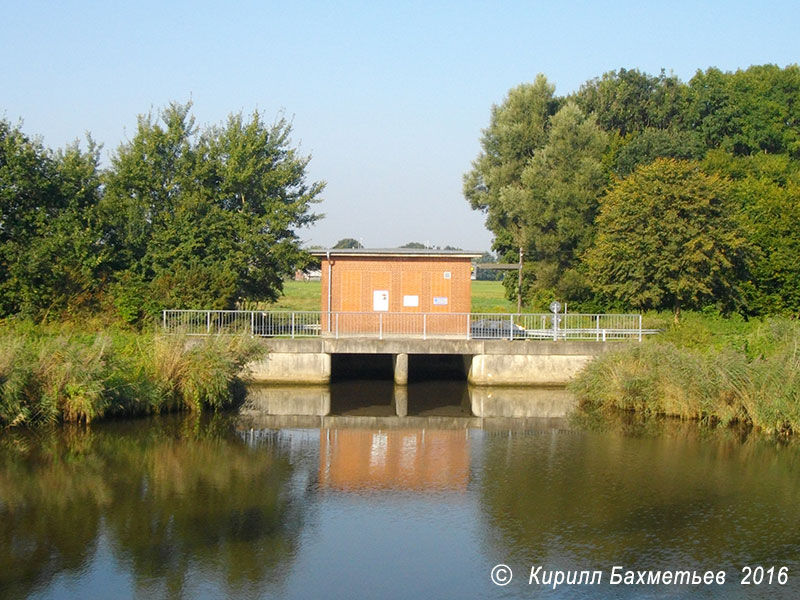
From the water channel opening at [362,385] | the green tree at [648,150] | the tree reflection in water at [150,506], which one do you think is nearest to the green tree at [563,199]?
the green tree at [648,150]

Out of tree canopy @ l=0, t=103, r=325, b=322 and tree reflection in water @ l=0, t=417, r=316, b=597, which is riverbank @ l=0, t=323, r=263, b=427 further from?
tree canopy @ l=0, t=103, r=325, b=322

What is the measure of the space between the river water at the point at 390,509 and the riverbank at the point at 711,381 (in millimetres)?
694

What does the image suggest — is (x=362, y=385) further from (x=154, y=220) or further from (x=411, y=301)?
Answer: (x=154, y=220)

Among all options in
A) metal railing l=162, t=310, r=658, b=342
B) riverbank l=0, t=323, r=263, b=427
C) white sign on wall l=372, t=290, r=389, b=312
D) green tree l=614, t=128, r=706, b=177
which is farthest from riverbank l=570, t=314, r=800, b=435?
green tree l=614, t=128, r=706, b=177

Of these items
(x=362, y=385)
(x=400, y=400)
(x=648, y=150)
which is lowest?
(x=400, y=400)

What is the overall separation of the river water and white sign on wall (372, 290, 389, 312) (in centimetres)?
823

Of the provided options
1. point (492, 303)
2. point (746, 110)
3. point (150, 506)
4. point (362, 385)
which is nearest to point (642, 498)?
point (150, 506)

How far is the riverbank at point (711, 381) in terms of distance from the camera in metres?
20.9

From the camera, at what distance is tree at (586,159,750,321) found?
32.5 metres

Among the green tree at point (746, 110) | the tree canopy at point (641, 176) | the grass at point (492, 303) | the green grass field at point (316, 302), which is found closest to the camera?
the tree canopy at point (641, 176)

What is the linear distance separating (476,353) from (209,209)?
1259 centimetres

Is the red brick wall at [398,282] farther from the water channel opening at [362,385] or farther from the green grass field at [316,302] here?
the green grass field at [316,302]

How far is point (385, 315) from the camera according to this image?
30.6m

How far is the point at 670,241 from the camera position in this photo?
107ft
